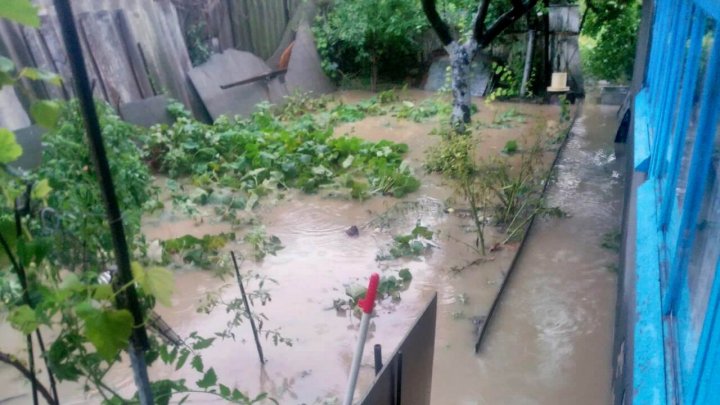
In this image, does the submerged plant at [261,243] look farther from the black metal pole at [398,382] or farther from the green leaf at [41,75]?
the green leaf at [41,75]

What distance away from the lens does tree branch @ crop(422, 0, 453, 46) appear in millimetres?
7211

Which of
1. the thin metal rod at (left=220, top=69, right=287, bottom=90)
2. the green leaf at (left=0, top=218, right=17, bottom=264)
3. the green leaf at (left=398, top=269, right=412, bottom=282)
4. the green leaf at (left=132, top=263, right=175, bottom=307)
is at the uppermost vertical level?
the green leaf at (left=0, top=218, right=17, bottom=264)

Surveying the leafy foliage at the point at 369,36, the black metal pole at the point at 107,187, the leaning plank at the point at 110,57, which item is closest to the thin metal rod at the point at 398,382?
the black metal pole at the point at 107,187

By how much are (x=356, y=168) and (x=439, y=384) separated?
3.62m

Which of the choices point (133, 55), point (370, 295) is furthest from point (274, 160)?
point (370, 295)

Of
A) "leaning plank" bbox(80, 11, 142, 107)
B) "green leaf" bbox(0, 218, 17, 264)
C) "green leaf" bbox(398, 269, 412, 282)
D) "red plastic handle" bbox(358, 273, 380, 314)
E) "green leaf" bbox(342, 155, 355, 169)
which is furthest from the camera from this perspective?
"leaning plank" bbox(80, 11, 142, 107)

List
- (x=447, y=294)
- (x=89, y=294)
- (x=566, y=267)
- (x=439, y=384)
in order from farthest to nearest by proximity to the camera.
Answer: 1. (x=566, y=267)
2. (x=447, y=294)
3. (x=439, y=384)
4. (x=89, y=294)

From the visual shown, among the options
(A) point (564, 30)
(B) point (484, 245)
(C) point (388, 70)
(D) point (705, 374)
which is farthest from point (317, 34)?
(D) point (705, 374)

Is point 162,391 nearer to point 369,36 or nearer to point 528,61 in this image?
point 528,61

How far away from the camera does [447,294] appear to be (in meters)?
4.24

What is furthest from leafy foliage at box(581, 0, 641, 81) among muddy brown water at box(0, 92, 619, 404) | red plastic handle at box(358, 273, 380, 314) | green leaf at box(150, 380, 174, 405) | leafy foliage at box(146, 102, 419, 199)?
green leaf at box(150, 380, 174, 405)

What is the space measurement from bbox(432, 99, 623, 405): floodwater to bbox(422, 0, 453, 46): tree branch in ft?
9.95

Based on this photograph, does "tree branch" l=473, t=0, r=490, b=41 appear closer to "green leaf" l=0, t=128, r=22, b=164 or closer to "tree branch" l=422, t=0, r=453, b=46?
"tree branch" l=422, t=0, r=453, b=46

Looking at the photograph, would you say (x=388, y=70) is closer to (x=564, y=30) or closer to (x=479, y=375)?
(x=564, y=30)
